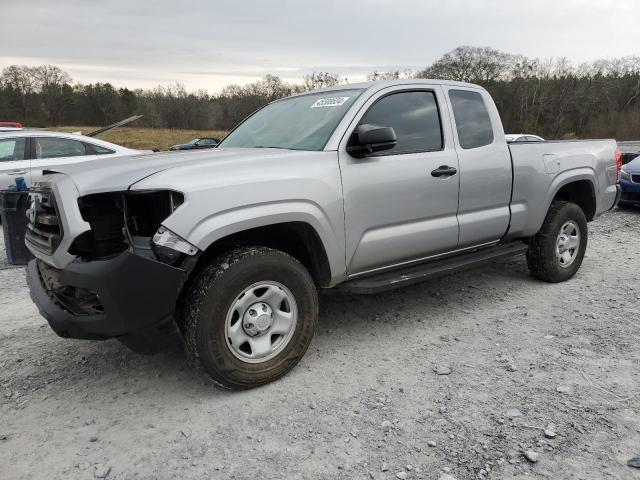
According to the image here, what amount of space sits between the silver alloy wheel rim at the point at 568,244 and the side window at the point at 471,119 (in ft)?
4.80

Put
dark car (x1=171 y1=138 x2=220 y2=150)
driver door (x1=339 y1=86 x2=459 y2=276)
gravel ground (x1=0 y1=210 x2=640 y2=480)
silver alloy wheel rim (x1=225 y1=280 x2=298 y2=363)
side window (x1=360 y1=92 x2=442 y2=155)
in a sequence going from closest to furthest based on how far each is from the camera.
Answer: gravel ground (x1=0 y1=210 x2=640 y2=480), silver alloy wheel rim (x1=225 y1=280 x2=298 y2=363), driver door (x1=339 y1=86 x2=459 y2=276), side window (x1=360 y1=92 x2=442 y2=155), dark car (x1=171 y1=138 x2=220 y2=150)

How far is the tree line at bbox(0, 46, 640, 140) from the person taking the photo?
45250mm

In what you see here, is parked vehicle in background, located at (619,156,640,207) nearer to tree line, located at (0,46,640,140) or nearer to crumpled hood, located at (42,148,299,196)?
crumpled hood, located at (42,148,299,196)

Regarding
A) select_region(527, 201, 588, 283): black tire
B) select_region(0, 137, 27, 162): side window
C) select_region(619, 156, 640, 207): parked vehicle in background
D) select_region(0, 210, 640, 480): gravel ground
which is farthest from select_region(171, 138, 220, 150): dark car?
select_region(619, 156, 640, 207): parked vehicle in background

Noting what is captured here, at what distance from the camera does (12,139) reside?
317 inches

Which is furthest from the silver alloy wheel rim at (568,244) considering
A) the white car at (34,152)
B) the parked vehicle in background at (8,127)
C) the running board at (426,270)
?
the parked vehicle in background at (8,127)

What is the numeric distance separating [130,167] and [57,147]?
21.2 ft

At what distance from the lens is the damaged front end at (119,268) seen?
2.60 metres

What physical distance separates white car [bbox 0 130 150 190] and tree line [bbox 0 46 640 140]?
1220 inches

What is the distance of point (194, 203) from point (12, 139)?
707cm

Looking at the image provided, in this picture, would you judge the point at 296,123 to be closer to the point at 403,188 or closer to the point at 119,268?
the point at 403,188

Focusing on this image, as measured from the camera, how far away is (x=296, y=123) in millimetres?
3846

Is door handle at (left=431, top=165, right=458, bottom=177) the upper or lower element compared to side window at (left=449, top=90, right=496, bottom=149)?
lower

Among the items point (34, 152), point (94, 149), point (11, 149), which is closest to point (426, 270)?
point (94, 149)
